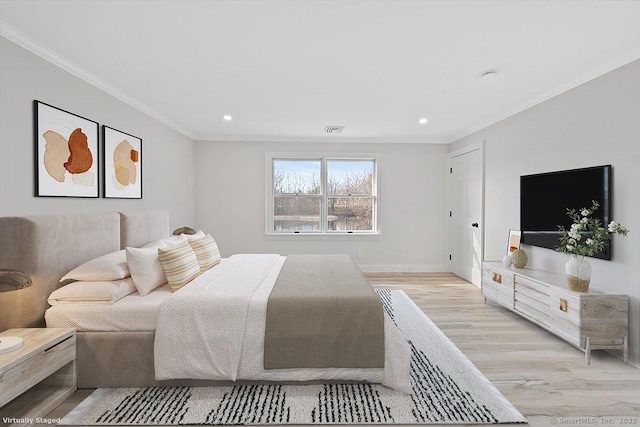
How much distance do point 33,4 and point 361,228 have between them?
4.94 meters

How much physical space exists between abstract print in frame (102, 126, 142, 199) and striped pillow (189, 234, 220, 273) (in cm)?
93

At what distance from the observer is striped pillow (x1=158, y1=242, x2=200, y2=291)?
2562mm

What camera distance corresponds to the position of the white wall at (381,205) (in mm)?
5719

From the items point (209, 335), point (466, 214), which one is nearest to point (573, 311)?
point (466, 214)

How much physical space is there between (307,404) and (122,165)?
2963mm

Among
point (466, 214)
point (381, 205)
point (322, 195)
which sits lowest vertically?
point (466, 214)

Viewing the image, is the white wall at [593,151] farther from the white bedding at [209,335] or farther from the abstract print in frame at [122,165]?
the abstract print in frame at [122,165]

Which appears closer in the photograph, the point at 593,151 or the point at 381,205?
the point at 593,151

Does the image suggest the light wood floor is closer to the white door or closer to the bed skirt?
the bed skirt

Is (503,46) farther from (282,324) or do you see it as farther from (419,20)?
(282,324)

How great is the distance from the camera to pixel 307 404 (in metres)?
2.03

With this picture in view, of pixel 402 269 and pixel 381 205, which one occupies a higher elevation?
pixel 381 205

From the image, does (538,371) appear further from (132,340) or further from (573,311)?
(132,340)

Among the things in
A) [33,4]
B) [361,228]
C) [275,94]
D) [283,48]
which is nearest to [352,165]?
[361,228]
